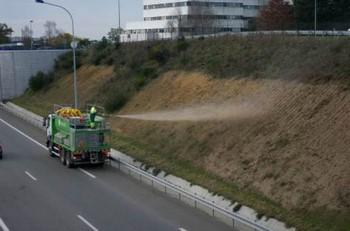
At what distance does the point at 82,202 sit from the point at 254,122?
9204 mm

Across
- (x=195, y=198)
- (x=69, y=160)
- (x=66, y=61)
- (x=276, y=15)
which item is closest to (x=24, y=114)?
(x=66, y=61)

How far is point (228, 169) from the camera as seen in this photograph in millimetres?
25156

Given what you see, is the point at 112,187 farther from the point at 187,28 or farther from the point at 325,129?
the point at 187,28

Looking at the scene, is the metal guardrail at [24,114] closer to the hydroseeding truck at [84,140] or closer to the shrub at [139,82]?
the shrub at [139,82]

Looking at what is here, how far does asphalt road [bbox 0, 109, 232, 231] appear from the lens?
19.5m

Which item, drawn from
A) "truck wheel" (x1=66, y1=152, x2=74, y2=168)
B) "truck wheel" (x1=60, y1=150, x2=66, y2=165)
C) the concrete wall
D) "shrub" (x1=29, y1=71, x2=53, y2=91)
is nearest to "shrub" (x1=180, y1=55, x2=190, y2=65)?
"truck wheel" (x1=60, y1=150, x2=66, y2=165)

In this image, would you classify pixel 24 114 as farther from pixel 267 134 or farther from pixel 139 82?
pixel 267 134

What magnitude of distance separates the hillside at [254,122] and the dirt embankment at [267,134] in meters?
0.06

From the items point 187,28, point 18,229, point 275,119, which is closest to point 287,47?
point 275,119

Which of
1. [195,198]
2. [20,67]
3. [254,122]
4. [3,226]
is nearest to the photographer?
[3,226]

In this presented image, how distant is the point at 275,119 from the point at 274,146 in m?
2.73

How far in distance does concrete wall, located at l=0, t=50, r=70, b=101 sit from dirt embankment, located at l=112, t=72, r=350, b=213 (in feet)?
129

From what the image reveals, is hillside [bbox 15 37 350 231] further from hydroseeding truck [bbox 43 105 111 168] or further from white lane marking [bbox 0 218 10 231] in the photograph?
white lane marking [bbox 0 218 10 231]

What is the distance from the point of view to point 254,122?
27.9 metres
